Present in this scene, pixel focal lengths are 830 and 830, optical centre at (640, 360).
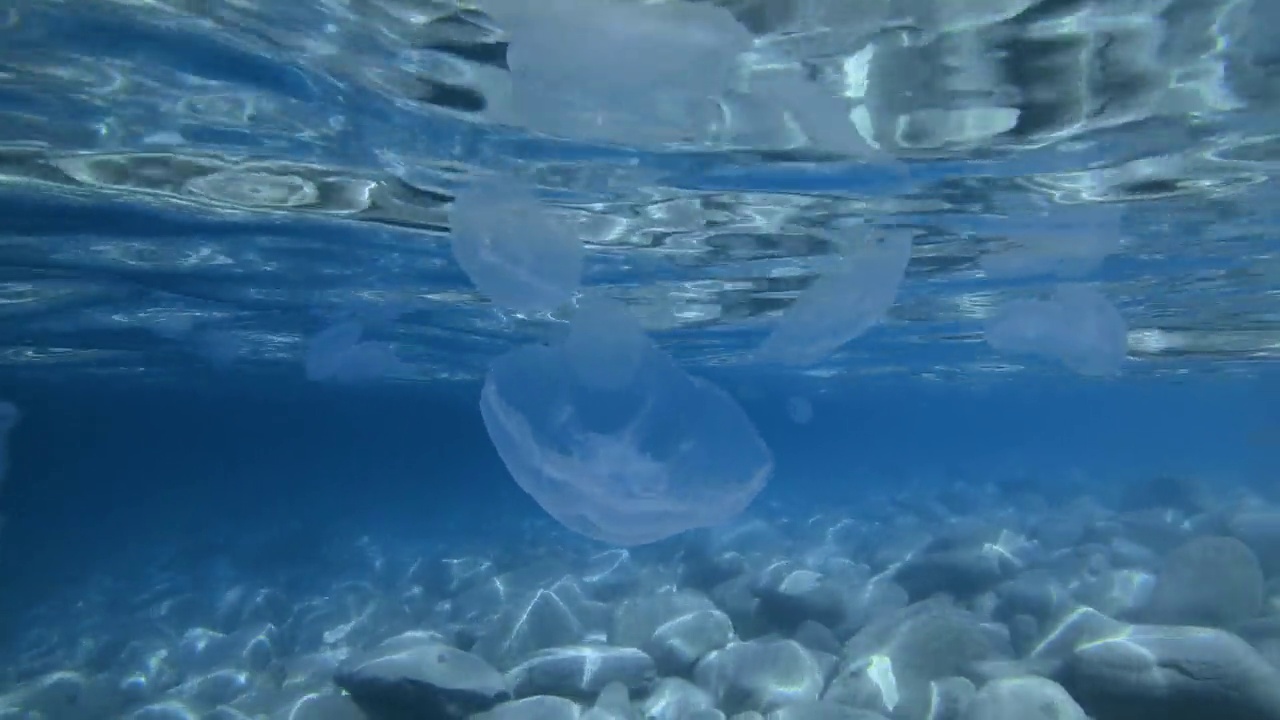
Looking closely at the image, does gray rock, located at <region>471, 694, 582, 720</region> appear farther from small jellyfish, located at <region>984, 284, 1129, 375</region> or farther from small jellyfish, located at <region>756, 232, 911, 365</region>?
small jellyfish, located at <region>984, 284, 1129, 375</region>

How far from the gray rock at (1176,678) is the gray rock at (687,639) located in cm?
426

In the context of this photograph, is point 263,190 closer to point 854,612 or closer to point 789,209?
point 789,209

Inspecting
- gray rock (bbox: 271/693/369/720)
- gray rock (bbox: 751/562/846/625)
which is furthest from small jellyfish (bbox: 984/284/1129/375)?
gray rock (bbox: 271/693/369/720)

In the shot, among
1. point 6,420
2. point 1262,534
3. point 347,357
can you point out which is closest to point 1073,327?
point 1262,534

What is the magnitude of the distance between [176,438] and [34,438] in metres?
11.1

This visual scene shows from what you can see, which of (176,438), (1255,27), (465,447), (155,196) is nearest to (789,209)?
(1255,27)

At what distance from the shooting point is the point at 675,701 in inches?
356

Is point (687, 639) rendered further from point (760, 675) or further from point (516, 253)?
point (516, 253)

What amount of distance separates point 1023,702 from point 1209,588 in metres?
5.07

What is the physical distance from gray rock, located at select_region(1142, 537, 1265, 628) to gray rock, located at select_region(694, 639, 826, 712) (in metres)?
4.55

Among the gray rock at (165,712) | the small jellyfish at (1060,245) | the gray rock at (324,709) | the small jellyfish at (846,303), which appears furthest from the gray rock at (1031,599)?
the gray rock at (165,712)

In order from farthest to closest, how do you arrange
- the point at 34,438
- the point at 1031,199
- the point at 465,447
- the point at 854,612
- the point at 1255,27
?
1. the point at 465,447
2. the point at 34,438
3. the point at 854,612
4. the point at 1031,199
5. the point at 1255,27

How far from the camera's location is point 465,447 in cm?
12444

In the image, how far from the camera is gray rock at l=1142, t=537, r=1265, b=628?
32.9 feet
